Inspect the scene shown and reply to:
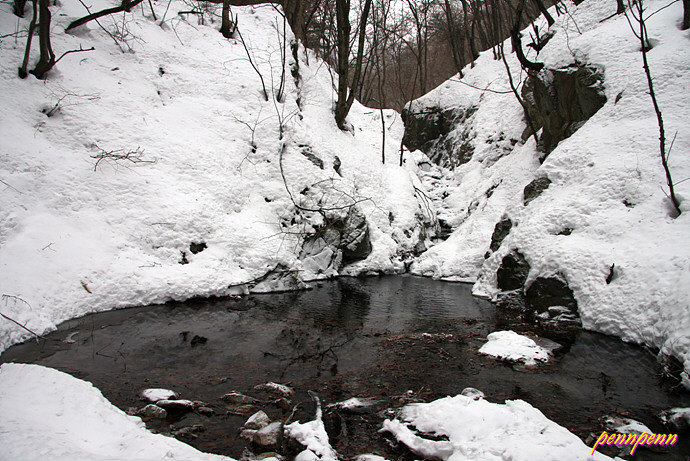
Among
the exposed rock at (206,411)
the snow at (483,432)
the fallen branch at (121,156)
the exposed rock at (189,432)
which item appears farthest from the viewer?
the fallen branch at (121,156)

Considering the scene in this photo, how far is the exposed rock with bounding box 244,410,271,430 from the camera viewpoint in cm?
373

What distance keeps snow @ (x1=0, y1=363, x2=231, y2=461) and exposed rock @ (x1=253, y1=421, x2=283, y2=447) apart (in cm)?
41

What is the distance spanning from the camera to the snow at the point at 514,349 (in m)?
5.56

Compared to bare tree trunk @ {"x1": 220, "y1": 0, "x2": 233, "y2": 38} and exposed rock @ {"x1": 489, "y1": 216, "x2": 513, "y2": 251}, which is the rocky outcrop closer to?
exposed rock @ {"x1": 489, "y1": 216, "x2": 513, "y2": 251}

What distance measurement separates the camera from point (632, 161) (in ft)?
26.9

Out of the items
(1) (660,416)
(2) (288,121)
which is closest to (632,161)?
(1) (660,416)

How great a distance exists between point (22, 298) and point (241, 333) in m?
3.63

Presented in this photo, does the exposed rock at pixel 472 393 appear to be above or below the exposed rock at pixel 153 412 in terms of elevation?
above

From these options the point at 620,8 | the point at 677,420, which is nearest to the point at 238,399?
the point at 677,420

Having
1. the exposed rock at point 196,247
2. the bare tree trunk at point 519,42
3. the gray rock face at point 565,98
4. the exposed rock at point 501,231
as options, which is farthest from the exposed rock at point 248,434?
the bare tree trunk at point 519,42

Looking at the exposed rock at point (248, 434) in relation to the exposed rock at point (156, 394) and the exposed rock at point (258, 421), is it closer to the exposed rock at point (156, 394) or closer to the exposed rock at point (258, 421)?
the exposed rock at point (258, 421)

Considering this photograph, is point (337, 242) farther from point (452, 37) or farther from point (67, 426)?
point (452, 37)

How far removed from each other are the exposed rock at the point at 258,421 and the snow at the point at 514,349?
3704mm

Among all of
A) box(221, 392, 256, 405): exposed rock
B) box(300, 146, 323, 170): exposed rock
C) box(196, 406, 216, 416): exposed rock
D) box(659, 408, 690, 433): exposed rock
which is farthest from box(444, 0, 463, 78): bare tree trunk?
box(196, 406, 216, 416): exposed rock
